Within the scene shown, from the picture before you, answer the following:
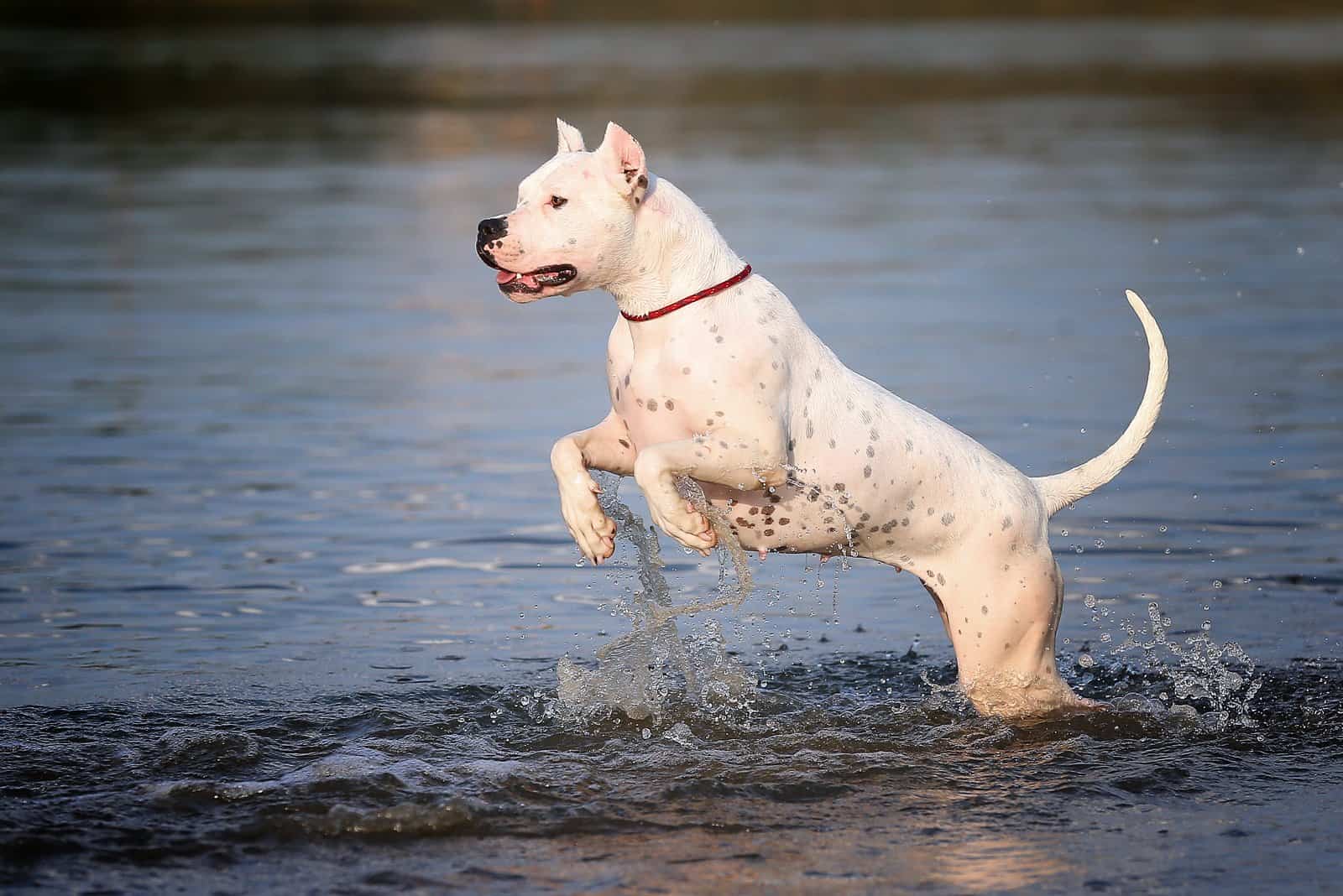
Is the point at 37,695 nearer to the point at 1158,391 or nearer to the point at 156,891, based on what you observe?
the point at 156,891

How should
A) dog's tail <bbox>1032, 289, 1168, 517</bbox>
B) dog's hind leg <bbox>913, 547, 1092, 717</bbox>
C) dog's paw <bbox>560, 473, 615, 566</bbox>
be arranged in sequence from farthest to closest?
1. dog's tail <bbox>1032, 289, 1168, 517</bbox>
2. dog's hind leg <bbox>913, 547, 1092, 717</bbox>
3. dog's paw <bbox>560, 473, 615, 566</bbox>

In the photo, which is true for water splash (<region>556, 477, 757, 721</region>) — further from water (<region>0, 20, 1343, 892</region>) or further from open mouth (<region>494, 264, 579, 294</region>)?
open mouth (<region>494, 264, 579, 294</region>)

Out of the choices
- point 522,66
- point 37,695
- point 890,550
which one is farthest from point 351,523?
point 522,66

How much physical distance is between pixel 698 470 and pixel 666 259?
2.32ft

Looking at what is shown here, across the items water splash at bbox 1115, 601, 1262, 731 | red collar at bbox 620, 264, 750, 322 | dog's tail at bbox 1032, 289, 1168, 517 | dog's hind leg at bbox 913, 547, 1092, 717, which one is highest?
red collar at bbox 620, 264, 750, 322

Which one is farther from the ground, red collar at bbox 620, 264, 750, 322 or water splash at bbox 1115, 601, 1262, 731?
red collar at bbox 620, 264, 750, 322

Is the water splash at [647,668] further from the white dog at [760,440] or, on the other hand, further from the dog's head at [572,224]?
the dog's head at [572,224]

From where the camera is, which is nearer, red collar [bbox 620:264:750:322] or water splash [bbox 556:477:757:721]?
red collar [bbox 620:264:750:322]

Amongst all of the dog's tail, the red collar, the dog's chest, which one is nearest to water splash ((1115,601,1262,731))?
the dog's tail

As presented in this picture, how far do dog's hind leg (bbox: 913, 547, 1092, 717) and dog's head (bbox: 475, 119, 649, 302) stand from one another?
5.31 feet

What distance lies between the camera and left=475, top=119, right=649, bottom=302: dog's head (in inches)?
258

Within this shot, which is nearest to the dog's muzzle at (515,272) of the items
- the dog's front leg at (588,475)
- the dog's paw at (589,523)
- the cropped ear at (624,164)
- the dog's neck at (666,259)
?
→ the dog's neck at (666,259)

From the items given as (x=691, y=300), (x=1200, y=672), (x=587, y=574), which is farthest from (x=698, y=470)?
(x=587, y=574)

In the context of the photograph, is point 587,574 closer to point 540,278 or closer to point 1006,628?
point 1006,628
